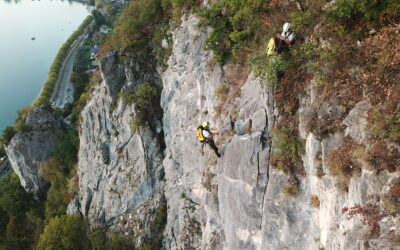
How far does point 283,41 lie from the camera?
984 centimetres

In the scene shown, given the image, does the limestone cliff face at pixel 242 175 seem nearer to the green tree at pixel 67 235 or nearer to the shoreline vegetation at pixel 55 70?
the green tree at pixel 67 235

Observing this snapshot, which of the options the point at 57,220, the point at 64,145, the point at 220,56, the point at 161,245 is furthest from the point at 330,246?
the point at 64,145

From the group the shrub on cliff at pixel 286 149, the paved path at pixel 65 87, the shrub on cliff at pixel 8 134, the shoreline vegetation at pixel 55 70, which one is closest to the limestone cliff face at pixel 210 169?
the shrub on cliff at pixel 286 149

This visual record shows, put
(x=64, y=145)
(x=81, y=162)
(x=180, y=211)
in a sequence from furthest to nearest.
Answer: (x=64, y=145)
(x=81, y=162)
(x=180, y=211)

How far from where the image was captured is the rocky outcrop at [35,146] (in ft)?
114

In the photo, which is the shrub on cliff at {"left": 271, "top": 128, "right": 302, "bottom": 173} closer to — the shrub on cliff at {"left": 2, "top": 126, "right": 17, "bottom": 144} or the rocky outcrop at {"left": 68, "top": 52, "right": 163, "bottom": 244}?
the rocky outcrop at {"left": 68, "top": 52, "right": 163, "bottom": 244}

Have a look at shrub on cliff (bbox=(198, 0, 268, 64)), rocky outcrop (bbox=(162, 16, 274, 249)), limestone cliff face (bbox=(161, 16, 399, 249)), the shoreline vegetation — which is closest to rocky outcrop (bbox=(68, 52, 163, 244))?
rocky outcrop (bbox=(162, 16, 274, 249))

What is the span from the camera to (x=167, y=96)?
19.9 m

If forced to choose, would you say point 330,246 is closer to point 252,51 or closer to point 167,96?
point 252,51

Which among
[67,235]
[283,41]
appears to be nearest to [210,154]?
[283,41]

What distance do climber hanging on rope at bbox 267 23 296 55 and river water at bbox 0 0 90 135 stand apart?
6891 cm

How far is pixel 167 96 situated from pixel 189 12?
552cm

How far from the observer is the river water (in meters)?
72.8

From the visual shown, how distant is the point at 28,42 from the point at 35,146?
82893mm
